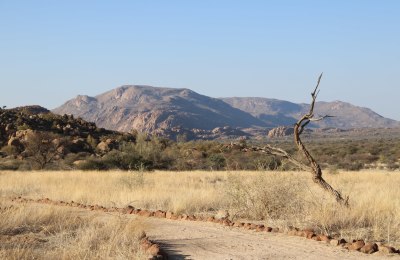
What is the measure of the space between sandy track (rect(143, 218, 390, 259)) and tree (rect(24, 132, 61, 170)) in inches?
1201

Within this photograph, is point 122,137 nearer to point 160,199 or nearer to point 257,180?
point 160,199

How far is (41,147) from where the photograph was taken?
134 ft

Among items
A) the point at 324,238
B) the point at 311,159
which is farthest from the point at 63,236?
the point at 311,159

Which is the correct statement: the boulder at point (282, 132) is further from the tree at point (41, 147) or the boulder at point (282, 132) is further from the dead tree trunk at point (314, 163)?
the dead tree trunk at point (314, 163)

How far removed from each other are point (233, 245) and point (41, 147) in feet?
115

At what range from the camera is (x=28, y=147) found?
4081cm

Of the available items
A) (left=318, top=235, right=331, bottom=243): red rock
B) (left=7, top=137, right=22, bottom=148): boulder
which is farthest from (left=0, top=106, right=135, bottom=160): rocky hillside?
(left=318, top=235, right=331, bottom=243): red rock

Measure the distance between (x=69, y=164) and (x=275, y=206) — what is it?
28.3m

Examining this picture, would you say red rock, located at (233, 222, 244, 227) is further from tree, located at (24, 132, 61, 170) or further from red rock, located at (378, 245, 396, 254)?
tree, located at (24, 132, 61, 170)

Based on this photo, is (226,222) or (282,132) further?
(282,132)

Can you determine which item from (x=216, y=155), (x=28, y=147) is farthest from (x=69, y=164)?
(x=216, y=155)

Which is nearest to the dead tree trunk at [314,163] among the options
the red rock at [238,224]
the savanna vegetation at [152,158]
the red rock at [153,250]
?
the red rock at [238,224]

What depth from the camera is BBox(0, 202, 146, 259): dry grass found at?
689 cm

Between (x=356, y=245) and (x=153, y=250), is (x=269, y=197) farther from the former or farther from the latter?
(x=153, y=250)
